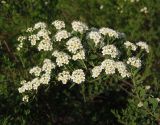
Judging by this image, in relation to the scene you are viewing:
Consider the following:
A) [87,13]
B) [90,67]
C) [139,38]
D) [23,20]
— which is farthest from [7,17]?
[90,67]

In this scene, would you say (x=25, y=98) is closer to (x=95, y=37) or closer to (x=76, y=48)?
(x=76, y=48)

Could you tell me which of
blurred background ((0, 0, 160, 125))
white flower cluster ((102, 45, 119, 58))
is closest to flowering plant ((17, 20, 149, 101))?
white flower cluster ((102, 45, 119, 58))

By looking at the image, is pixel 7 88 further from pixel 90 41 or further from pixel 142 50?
pixel 142 50

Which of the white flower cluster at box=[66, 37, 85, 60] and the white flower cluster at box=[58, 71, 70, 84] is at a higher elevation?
the white flower cluster at box=[66, 37, 85, 60]

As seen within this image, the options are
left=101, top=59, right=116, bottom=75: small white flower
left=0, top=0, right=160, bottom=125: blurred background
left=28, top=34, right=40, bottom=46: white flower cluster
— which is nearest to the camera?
left=101, top=59, right=116, bottom=75: small white flower

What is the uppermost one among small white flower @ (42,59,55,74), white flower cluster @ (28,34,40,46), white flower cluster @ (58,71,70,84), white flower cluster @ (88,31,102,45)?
white flower cluster @ (28,34,40,46)

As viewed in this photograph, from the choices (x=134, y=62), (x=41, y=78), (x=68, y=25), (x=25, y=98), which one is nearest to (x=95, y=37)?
(x=134, y=62)

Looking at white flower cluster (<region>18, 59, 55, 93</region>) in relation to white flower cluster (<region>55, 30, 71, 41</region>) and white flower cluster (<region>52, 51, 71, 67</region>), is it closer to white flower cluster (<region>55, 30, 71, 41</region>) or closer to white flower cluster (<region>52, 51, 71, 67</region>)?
white flower cluster (<region>52, 51, 71, 67</region>)

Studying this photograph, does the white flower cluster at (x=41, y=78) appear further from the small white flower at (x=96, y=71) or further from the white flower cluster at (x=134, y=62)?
the white flower cluster at (x=134, y=62)

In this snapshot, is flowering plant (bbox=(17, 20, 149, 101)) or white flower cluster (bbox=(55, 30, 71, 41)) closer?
flowering plant (bbox=(17, 20, 149, 101))
